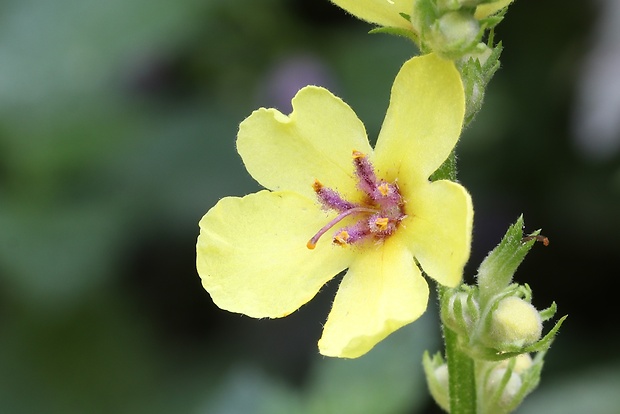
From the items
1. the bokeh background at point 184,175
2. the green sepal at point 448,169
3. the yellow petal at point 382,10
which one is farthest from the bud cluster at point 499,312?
the bokeh background at point 184,175

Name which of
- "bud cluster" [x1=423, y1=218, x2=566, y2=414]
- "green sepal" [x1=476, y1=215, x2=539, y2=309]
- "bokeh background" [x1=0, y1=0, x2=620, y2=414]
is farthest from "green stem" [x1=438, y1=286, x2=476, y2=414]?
"bokeh background" [x1=0, y1=0, x2=620, y2=414]

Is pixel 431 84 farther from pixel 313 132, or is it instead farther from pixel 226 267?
pixel 226 267

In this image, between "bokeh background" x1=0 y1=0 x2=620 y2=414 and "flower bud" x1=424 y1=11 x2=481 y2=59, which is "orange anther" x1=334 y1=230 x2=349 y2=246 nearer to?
"flower bud" x1=424 y1=11 x2=481 y2=59

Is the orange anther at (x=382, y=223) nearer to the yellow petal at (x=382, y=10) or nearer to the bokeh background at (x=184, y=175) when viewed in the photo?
the yellow petal at (x=382, y=10)

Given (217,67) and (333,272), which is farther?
(217,67)

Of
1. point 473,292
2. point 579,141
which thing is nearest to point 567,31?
point 579,141

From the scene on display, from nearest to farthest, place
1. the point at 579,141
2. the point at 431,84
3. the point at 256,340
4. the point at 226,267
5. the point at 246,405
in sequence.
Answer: the point at 431,84 < the point at 226,267 < the point at 246,405 < the point at 579,141 < the point at 256,340

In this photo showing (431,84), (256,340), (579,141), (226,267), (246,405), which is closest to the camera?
(431,84)

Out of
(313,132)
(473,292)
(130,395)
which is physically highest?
(313,132)
